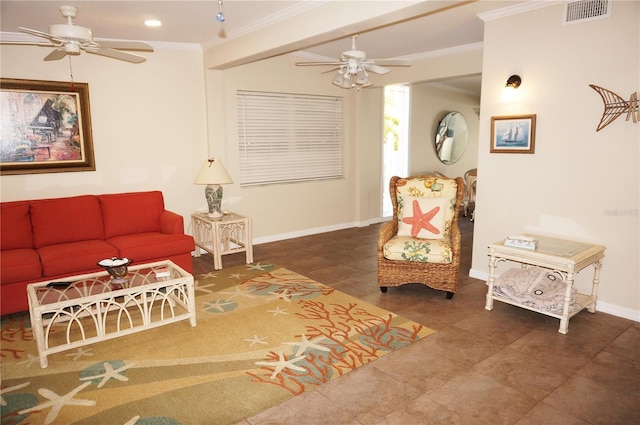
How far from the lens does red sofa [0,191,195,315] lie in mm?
3514

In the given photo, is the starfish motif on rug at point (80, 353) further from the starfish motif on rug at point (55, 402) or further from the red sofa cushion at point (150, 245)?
the red sofa cushion at point (150, 245)

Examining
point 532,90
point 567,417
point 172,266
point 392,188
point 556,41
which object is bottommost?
point 567,417

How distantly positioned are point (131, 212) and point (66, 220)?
0.61m

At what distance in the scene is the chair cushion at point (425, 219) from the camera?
4.14 meters

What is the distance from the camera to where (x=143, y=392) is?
249cm

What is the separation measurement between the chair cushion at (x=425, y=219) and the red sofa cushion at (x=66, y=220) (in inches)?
123

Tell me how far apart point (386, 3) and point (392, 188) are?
1989 millimetres

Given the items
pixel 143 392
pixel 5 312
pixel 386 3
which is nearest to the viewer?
pixel 143 392

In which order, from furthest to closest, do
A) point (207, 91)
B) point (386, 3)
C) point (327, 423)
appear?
1. point (207, 91)
2. point (386, 3)
3. point (327, 423)

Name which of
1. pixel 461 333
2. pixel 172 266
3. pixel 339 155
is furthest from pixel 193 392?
pixel 339 155

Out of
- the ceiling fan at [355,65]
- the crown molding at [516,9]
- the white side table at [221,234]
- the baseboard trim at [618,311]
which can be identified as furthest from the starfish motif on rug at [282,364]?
the crown molding at [516,9]

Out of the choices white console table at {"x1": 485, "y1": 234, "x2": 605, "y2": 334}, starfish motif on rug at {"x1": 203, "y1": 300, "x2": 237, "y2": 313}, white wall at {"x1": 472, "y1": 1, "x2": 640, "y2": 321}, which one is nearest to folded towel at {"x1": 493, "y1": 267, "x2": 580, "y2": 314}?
white console table at {"x1": 485, "y1": 234, "x2": 605, "y2": 334}

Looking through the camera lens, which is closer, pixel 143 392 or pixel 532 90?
pixel 143 392

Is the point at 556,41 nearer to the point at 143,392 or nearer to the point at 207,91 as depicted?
the point at 207,91
